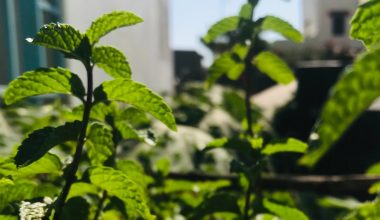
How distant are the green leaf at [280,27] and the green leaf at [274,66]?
0.33ft

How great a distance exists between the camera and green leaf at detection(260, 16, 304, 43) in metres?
1.13

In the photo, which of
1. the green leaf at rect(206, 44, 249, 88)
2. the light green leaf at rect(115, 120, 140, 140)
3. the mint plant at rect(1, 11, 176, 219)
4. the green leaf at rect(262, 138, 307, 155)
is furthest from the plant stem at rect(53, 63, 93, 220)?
the green leaf at rect(206, 44, 249, 88)

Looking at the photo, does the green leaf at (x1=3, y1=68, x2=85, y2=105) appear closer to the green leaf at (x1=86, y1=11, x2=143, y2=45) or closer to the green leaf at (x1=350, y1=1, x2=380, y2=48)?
the green leaf at (x1=86, y1=11, x2=143, y2=45)

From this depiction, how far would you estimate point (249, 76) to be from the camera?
1.25 m

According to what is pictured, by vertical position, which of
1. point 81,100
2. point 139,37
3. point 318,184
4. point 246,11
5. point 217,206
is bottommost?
point 139,37

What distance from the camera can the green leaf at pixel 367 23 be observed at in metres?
0.54

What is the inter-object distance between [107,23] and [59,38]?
0.09m

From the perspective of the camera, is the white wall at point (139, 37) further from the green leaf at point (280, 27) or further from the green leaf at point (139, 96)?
the green leaf at point (139, 96)

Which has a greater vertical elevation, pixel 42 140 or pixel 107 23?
pixel 107 23

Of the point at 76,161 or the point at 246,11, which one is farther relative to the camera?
the point at 246,11

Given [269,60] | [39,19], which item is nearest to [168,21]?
[39,19]

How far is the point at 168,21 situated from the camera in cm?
2019

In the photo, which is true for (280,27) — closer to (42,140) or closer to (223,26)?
(223,26)

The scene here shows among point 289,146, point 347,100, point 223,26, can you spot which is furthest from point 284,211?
point 347,100
